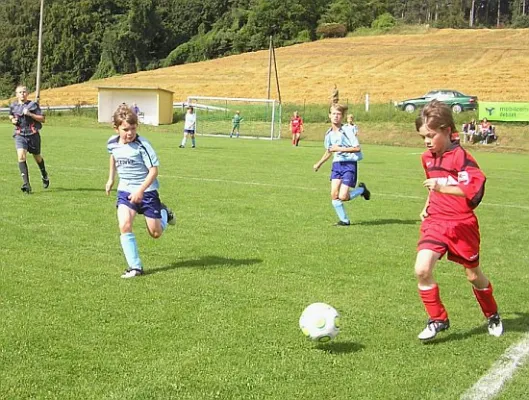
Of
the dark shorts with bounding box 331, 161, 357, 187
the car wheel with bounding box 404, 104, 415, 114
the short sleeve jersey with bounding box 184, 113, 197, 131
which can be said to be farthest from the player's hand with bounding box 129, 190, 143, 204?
the car wheel with bounding box 404, 104, 415, 114

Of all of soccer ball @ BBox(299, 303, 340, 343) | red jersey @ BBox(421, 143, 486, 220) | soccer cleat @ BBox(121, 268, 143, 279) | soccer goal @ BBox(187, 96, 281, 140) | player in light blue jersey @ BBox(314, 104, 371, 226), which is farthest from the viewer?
soccer goal @ BBox(187, 96, 281, 140)

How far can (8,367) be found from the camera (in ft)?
14.4

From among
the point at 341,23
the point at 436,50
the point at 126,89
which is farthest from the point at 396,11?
the point at 126,89

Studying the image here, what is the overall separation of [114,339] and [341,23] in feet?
343

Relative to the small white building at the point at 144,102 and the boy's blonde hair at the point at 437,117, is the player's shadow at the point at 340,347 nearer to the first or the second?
the boy's blonde hair at the point at 437,117

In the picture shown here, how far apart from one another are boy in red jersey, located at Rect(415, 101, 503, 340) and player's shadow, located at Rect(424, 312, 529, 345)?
9cm

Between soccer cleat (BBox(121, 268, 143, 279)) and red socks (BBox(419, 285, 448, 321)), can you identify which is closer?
red socks (BBox(419, 285, 448, 321))

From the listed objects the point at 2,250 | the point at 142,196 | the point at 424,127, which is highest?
the point at 424,127

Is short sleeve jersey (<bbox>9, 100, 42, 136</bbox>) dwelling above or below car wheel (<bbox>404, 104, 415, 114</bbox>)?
above

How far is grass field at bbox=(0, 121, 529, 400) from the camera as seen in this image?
14.2 ft

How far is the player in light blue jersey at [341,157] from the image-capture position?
415 inches

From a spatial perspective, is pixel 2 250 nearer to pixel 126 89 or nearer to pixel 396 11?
pixel 126 89

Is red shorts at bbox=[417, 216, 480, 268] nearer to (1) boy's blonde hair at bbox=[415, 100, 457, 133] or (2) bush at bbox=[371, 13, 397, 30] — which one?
(1) boy's blonde hair at bbox=[415, 100, 457, 133]

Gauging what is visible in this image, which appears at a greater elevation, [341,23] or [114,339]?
[341,23]
